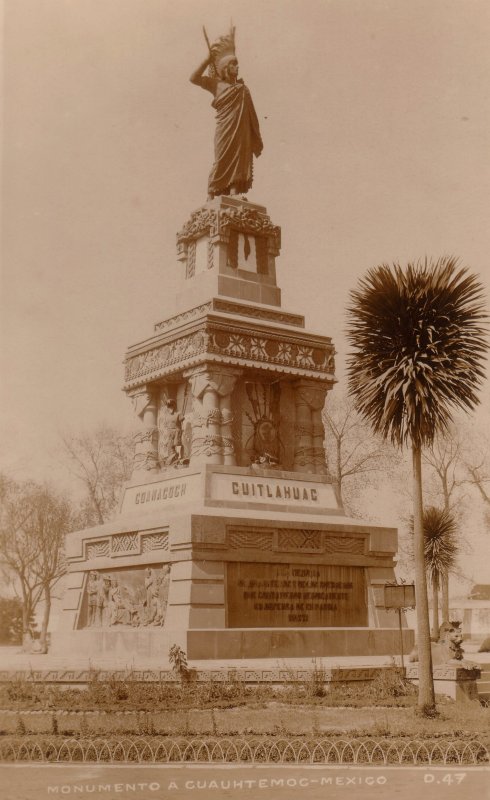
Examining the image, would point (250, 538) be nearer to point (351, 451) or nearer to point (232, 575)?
point (232, 575)

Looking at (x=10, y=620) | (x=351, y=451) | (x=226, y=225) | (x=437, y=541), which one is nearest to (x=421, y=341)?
(x=226, y=225)

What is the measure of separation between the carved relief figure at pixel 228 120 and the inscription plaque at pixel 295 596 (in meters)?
11.6

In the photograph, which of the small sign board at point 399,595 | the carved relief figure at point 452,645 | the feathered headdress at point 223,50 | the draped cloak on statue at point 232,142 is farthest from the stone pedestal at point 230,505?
the feathered headdress at point 223,50

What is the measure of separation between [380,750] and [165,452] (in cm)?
1484

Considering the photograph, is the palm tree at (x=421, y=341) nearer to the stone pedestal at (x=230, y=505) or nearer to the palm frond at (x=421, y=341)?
the palm frond at (x=421, y=341)

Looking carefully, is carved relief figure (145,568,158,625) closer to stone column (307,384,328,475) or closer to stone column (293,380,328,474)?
stone column (293,380,328,474)

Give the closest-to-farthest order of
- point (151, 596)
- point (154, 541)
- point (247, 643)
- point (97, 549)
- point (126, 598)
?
1. point (247, 643)
2. point (151, 596)
3. point (154, 541)
4. point (126, 598)
5. point (97, 549)

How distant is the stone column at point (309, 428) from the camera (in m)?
25.0

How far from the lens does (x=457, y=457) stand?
163 feet

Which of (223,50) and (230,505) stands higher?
(223,50)

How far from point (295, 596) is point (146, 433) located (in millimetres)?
6666

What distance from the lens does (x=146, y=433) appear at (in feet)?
85.3

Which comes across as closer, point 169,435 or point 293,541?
point 293,541

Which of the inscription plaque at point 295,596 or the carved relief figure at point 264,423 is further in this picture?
the carved relief figure at point 264,423
